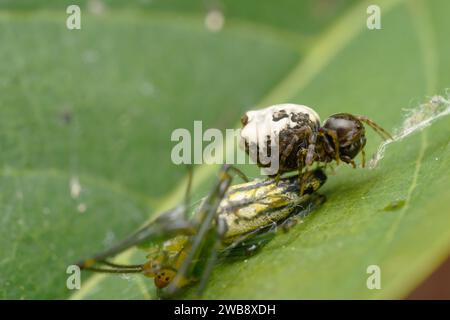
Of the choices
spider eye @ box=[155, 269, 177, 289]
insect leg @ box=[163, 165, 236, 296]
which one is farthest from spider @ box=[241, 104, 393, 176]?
spider eye @ box=[155, 269, 177, 289]

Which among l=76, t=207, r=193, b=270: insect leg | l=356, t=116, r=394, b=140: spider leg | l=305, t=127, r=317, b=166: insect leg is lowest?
l=76, t=207, r=193, b=270: insect leg

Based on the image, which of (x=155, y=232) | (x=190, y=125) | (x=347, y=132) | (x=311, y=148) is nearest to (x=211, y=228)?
(x=155, y=232)

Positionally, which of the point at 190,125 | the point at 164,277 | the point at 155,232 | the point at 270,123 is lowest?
the point at 164,277

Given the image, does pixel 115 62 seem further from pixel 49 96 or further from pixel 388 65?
pixel 388 65

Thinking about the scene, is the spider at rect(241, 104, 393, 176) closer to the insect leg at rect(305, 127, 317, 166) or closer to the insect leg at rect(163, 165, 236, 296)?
the insect leg at rect(305, 127, 317, 166)

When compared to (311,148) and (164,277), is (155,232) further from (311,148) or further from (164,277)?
(311,148)

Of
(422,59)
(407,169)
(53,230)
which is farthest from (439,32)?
(53,230)
